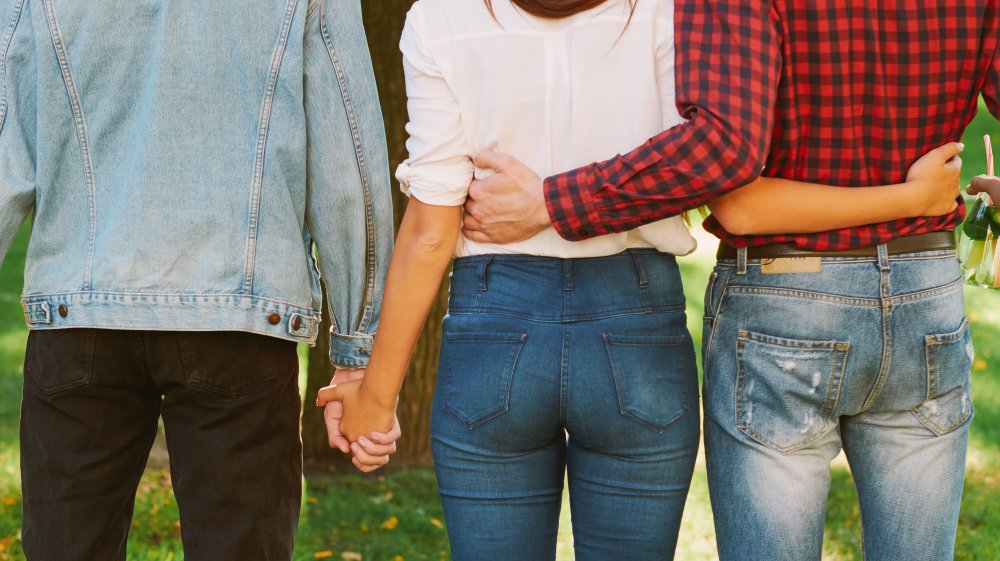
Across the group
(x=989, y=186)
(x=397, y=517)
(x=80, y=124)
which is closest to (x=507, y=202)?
(x=80, y=124)

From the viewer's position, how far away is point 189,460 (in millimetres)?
2279

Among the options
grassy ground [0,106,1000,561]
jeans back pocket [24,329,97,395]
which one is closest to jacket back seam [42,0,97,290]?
jeans back pocket [24,329,97,395]

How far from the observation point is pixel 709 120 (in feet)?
6.27

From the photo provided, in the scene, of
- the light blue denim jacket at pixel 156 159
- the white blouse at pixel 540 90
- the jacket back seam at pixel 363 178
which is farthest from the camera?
the jacket back seam at pixel 363 178

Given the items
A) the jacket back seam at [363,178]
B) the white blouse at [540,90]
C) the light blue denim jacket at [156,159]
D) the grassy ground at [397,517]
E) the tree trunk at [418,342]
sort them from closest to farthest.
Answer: the white blouse at [540,90] < the light blue denim jacket at [156,159] < the jacket back seam at [363,178] < the grassy ground at [397,517] < the tree trunk at [418,342]

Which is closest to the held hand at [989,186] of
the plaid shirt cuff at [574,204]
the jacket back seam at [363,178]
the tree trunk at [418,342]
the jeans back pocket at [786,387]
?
the jeans back pocket at [786,387]

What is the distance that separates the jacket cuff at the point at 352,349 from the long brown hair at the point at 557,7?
0.87m

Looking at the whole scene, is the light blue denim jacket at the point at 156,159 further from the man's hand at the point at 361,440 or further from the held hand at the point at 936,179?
the held hand at the point at 936,179

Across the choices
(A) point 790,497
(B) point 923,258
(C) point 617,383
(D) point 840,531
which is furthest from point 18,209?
(D) point 840,531

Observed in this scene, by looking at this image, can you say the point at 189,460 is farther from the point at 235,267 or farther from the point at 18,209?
the point at 18,209

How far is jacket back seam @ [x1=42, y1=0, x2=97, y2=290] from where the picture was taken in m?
2.20

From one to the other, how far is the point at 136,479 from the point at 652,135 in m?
1.28

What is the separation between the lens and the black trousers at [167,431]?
2230 millimetres

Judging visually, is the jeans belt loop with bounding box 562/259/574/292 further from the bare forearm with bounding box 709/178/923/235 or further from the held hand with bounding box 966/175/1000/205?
the held hand with bounding box 966/175/1000/205
